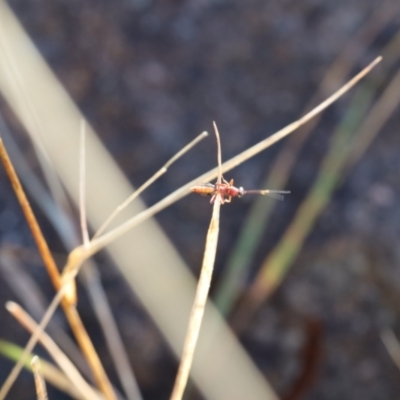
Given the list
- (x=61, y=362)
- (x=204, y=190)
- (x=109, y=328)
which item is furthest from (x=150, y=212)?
(x=109, y=328)

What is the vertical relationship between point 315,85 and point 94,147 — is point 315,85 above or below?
below

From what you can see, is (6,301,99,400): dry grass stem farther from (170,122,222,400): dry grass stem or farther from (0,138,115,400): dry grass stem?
(170,122,222,400): dry grass stem

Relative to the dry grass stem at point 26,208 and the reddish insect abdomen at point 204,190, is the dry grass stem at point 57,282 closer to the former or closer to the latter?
the dry grass stem at point 26,208

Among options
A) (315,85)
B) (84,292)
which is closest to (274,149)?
(315,85)

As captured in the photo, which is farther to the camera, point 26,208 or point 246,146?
point 246,146

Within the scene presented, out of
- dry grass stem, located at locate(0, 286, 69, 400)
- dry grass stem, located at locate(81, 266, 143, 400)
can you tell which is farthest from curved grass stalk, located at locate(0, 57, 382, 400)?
dry grass stem, located at locate(81, 266, 143, 400)

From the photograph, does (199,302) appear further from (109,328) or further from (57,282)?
(109,328)

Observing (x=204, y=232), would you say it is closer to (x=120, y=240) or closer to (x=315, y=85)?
(x=120, y=240)

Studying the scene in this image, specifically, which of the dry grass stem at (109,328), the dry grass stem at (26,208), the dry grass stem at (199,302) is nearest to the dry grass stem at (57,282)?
the dry grass stem at (26,208)
